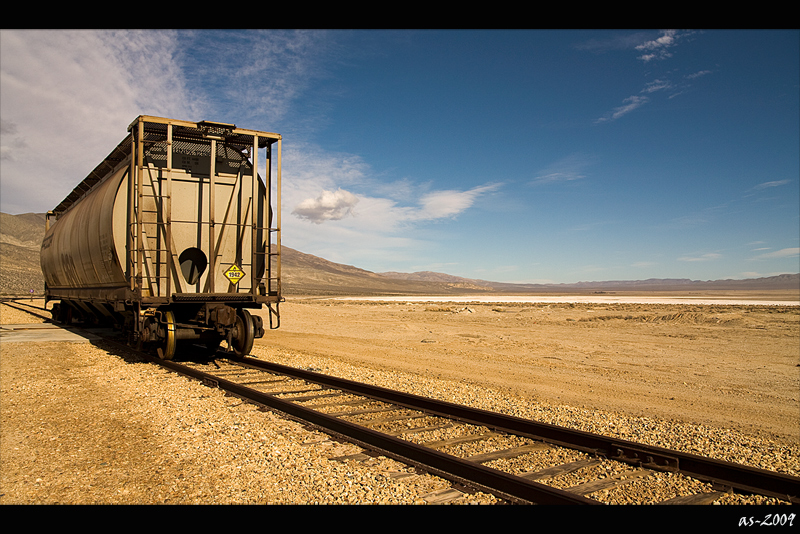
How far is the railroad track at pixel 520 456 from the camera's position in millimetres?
4344

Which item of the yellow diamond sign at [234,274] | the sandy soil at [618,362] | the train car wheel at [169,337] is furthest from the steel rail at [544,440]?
the yellow diamond sign at [234,274]

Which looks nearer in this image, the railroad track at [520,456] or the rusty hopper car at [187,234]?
the railroad track at [520,456]

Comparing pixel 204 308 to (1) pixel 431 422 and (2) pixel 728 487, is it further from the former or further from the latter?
(2) pixel 728 487

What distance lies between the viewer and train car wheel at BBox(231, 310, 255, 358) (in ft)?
36.4

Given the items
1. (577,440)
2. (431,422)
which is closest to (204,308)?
(431,422)

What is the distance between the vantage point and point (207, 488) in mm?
4449

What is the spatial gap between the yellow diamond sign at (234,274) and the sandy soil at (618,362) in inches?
147

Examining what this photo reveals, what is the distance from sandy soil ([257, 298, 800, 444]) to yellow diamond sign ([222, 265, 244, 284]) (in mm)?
3739

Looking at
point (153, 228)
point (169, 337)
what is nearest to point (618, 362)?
point (169, 337)

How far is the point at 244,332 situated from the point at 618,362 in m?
11.3

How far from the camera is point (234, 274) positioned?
37.2 ft

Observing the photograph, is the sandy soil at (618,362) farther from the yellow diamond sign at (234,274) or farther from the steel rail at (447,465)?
the steel rail at (447,465)

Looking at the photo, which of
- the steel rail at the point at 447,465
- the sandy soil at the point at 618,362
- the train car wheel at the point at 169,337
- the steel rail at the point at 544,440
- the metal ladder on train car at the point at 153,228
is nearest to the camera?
the steel rail at the point at 447,465
